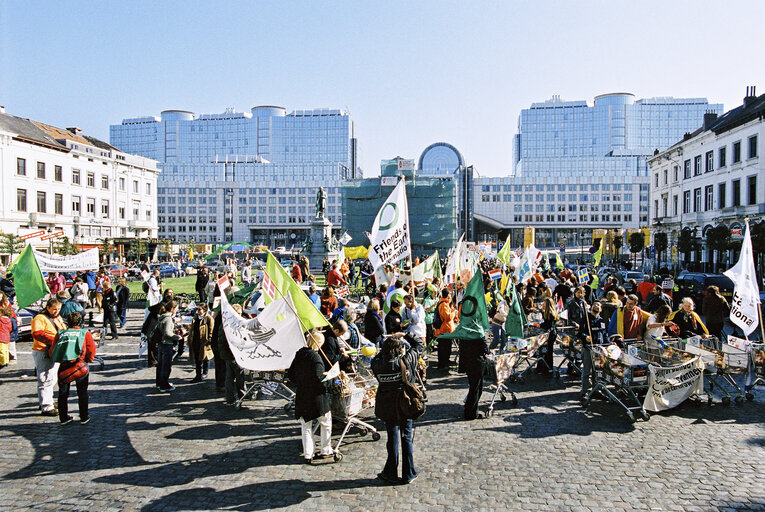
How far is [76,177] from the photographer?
55.5 m

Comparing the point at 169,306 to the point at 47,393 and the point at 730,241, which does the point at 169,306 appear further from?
the point at 730,241

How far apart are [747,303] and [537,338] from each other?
380 centimetres

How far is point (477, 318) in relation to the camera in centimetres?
Result: 838

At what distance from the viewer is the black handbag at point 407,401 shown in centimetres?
588

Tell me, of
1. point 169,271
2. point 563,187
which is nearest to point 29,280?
point 169,271

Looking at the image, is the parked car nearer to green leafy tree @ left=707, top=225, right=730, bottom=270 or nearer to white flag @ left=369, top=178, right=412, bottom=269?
white flag @ left=369, top=178, right=412, bottom=269

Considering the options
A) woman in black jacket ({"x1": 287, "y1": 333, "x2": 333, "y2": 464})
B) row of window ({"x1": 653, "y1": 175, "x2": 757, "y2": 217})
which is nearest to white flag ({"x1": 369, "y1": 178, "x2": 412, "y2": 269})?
woman in black jacket ({"x1": 287, "y1": 333, "x2": 333, "y2": 464})

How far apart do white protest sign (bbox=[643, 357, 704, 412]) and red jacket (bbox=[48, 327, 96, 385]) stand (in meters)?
8.44

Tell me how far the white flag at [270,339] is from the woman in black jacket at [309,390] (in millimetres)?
249

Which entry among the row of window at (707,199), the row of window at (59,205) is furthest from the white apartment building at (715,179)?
the row of window at (59,205)

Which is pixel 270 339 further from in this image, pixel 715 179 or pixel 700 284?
pixel 715 179

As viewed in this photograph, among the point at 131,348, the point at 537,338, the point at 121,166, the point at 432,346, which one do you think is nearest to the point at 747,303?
the point at 537,338

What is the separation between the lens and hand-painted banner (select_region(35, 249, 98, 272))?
51.4 ft

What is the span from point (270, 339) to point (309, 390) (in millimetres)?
1029
